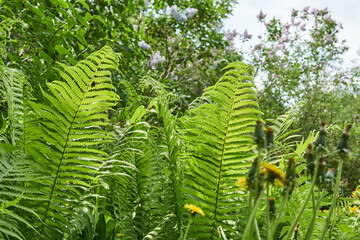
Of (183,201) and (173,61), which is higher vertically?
(173,61)

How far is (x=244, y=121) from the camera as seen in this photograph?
3.59ft

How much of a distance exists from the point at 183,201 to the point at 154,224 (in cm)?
18

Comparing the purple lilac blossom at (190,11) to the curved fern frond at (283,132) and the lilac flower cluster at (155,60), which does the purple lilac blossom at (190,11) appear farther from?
the curved fern frond at (283,132)

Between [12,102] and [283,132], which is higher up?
[283,132]

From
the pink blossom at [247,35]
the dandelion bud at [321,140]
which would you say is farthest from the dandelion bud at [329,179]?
the pink blossom at [247,35]

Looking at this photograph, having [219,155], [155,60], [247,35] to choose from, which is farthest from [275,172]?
[247,35]

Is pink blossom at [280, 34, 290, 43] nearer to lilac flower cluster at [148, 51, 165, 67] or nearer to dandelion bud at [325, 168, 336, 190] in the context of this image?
Answer: lilac flower cluster at [148, 51, 165, 67]

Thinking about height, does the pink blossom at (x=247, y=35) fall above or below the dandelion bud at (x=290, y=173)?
above

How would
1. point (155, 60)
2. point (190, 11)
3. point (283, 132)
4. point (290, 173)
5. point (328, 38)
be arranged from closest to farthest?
point (290, 173), point (283, 132), point (190, 11), point (155, 60), point (328, 38)

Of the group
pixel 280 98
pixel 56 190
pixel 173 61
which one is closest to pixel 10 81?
pixel 56 190

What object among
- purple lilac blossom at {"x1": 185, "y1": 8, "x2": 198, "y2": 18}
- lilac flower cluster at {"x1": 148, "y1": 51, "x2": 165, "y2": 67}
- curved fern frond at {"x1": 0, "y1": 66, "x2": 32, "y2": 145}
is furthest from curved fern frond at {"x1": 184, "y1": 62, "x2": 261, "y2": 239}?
lilac flower cluster at {"x1": 148, "y1": 51, "x2": 165, "y2": 67}

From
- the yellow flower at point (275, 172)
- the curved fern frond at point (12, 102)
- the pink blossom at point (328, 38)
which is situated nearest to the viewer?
the yellow flower at point (275, 172)

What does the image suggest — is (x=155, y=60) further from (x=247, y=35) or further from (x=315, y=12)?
(x=315, y=12)

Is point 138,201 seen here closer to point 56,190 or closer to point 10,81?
point 56,190
